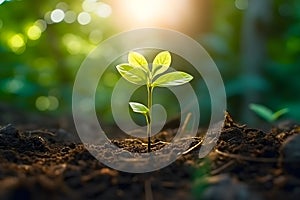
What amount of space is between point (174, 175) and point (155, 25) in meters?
4.22

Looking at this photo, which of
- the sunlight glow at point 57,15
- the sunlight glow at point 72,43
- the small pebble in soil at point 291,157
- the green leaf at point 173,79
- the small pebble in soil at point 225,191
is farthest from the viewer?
the sunlight glow at point 72,43

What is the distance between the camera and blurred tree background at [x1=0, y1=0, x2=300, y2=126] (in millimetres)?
4566

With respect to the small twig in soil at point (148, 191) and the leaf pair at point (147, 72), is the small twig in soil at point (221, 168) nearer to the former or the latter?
the small twig in soil at point (148, 191)

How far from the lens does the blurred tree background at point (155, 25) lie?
457 cm

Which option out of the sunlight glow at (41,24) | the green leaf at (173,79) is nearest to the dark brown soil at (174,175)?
the green leaf at (173,79)

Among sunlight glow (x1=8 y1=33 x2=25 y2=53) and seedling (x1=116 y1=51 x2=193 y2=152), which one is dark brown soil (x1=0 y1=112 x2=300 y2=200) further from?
sunlight glow (x1=8 y1=33 x2=25 y2=53)

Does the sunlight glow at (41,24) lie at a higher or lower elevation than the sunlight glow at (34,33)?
higher

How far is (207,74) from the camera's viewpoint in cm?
470

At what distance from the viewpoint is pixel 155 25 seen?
511 cm

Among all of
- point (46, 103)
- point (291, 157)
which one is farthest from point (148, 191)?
point (46, 103)

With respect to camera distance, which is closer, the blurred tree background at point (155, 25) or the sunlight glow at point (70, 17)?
the blurred tree background at point (155, 25)

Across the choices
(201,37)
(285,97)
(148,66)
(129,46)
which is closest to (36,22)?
(129,46)

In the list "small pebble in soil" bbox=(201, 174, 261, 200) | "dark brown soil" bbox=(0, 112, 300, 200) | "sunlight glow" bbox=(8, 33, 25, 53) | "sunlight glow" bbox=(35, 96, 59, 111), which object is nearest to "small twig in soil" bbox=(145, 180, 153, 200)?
"dark brown soil" bbox=(0, 112, 300, 200)

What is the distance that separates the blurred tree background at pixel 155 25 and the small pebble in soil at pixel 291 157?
10.9 ft
